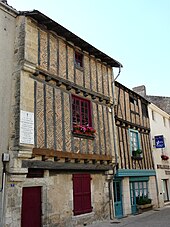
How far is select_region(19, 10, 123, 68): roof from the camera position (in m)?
7.04

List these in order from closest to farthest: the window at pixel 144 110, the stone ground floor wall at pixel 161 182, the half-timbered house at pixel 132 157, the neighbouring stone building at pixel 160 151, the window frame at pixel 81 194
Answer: the window frame at pixel 81 194
the half-timbered house at pixel 132 157
the stone ground floor wall at pixel 161 182
the neighbouring stone building at pixel 160 151
the window at pixel 144 110

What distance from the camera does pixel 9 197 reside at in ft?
18.4

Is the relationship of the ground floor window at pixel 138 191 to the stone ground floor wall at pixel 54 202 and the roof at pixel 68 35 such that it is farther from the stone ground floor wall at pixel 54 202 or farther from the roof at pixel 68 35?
the roof at pixel 68 35

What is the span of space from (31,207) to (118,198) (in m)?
4.39

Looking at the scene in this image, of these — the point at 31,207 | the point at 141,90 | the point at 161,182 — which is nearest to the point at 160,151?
the point at 161,182

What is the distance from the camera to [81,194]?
7.66 m

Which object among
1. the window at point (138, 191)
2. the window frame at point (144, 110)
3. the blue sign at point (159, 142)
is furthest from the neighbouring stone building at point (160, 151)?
the window at point (138, 191)

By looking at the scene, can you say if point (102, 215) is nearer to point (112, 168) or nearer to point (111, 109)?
point (112, 168)

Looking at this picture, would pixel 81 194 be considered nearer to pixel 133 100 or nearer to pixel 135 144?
pixel 135 144

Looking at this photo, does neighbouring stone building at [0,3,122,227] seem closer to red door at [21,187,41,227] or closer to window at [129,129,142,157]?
red door at [21,187,41,227]

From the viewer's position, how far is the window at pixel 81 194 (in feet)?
24.3

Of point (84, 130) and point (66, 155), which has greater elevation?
point (84, 130)

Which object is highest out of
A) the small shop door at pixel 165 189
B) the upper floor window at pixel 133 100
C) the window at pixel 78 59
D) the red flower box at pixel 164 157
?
the window at pixel 78 59

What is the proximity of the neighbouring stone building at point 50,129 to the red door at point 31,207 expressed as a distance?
0.02 m
